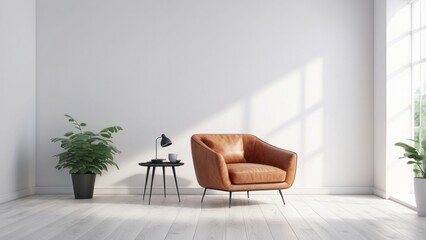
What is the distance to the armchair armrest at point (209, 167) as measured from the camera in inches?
228

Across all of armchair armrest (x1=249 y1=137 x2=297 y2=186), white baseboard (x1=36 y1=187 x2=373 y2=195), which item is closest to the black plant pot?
white baseboard (x1=36 y1=187 x2=373 y2=195)

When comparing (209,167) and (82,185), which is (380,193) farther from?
(82,185)

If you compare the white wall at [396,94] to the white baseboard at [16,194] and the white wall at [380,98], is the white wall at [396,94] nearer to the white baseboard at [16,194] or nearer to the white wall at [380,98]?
the white wall at [380,98]

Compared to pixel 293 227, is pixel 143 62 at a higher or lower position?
higher

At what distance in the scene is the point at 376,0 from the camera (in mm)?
7012

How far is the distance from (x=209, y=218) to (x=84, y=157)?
2.23 metres

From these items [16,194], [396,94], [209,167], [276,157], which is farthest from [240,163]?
[16,194]

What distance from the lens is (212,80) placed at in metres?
7.15

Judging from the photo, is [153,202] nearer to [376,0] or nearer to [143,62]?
[143,62]

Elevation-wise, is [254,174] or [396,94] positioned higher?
[396,94]

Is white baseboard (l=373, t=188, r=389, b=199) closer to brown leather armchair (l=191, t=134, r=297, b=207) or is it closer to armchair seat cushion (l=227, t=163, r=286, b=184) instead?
brown leather armchair (l=191, t=134, r=297, b=207)

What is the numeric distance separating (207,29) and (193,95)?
34.8 inches

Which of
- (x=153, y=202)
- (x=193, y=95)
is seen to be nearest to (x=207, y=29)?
(x=193, y=95)

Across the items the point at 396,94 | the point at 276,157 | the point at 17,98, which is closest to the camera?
the point at 276,157
